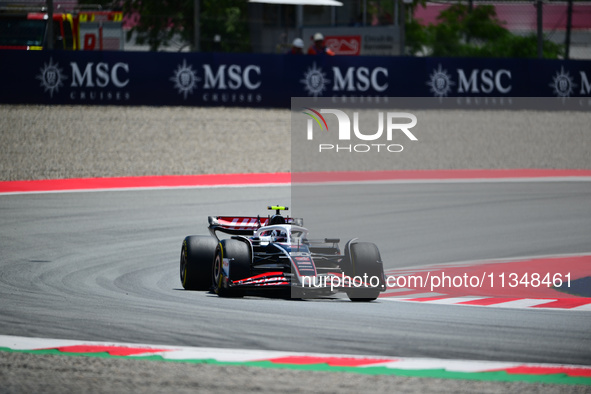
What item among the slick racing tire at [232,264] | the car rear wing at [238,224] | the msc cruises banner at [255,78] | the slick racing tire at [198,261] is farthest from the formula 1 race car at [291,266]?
the msc cruises banner at [255,78]

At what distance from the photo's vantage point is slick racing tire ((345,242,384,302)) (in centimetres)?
892

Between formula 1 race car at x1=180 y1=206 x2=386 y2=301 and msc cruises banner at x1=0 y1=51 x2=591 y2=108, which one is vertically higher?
msc cruises banner at x1=0 y1=51 x2=591 y2=108

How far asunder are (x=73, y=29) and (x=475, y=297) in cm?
2040

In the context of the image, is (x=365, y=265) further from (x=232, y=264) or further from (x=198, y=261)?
(x=198, y=261)

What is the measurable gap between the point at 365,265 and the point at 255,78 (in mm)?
16920

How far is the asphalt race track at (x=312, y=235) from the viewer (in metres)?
7.16

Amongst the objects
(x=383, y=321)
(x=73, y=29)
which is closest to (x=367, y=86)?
(x=73, y=29)

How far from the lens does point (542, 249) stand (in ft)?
42.5

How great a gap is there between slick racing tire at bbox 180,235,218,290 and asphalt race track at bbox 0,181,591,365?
26cm

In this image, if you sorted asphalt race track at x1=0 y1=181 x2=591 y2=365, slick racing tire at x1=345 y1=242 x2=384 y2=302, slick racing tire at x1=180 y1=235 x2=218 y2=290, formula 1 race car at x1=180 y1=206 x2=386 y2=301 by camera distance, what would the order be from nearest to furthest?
asphalt race track at x1=0 y1=181 x2=591 y2=365 → formula 1 race car at x1=180 y1=206 x2=386 y2=301 → slick racing tire at x1=345 y1=242 x2=384 y2=302 → slick racing tire at x1=180 y1=235 x2=218 y2=290

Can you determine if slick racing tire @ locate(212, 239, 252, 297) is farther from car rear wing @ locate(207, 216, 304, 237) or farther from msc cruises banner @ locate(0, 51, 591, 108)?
msc cruises banner @ locate(0, 51, 591, 108)

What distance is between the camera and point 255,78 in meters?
25.3

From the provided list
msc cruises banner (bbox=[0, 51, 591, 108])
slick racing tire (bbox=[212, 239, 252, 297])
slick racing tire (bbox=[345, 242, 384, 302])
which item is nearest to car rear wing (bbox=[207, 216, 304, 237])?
slick racing tire (bbox=[212, 239, 252, 297])

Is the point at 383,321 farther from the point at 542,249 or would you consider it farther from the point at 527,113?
the point at 527,113
